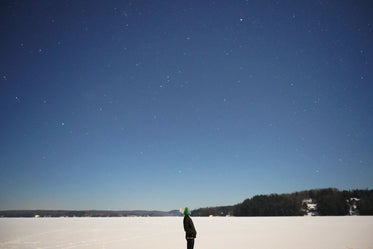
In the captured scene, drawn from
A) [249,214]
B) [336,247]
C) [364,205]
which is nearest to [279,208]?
[249,214]

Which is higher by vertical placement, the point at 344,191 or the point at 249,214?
the point at 344,191

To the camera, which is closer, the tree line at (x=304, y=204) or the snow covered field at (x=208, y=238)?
the snow covered field at (x=208, y=238)

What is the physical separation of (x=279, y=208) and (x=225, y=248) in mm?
105639

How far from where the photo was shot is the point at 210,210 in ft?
590

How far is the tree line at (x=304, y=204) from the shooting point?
95169 millimetres

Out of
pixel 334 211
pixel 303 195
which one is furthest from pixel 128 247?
pixel 303 195

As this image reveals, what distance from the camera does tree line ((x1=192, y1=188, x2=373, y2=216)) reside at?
312ft

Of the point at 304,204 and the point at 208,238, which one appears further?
the point at 304,204

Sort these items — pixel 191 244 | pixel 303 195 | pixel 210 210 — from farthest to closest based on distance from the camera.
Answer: pixel 210 210, pixel 303 195, pixel 191 244

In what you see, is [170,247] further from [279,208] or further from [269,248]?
[279,208]

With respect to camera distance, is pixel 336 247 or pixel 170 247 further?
pixel 170 247

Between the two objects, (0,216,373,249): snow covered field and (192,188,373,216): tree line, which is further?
(192,188,373,216): tree line

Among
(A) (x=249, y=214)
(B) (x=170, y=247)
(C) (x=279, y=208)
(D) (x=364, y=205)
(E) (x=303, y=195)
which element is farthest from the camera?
(E) (x=303, y=195)

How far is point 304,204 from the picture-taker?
374 feet
